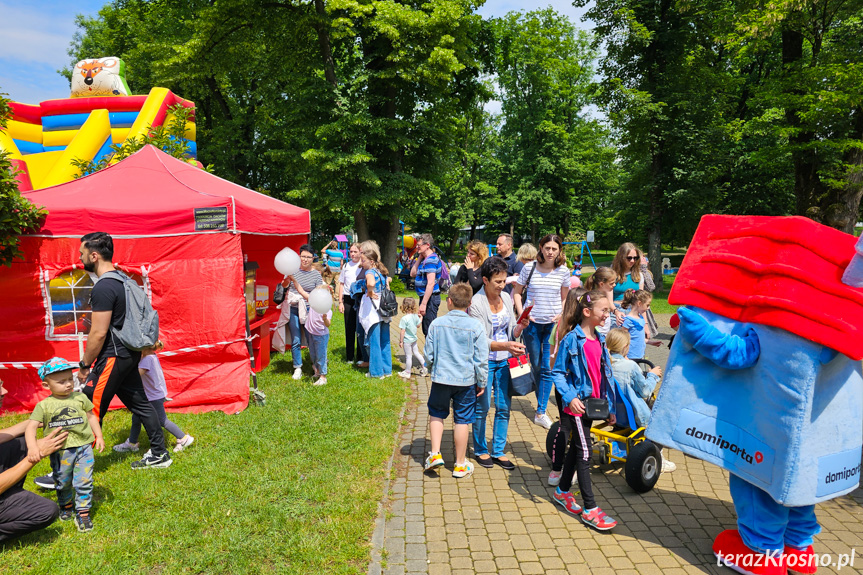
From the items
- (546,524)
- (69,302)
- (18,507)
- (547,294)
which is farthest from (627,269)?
(69,302)

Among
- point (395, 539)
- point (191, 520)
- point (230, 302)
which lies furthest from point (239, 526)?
point (230, 302)

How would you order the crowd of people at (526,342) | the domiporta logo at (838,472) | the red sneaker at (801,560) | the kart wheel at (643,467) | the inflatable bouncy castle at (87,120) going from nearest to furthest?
1. the domiporta logo at (838,472)
2. the red sneaker at (801,560)
3. the crowd of people at (526,342)
4. the kart wheel at (643,467)
5. the inflatable bouncy castle at (87,120)

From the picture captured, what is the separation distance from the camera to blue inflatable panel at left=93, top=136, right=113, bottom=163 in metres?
9.95

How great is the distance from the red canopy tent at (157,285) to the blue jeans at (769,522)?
5400mm

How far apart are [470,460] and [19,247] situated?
228 inches

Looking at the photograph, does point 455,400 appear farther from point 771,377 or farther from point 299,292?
point 299,292

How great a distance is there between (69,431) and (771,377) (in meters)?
4.75

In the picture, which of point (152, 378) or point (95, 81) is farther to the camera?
point (95, 81)

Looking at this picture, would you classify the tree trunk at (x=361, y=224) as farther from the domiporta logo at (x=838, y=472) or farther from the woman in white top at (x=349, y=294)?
the domiporta logo at (x=838, y=472)

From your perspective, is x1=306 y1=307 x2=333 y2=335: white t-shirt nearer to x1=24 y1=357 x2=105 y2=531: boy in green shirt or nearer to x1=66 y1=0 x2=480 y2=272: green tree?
x1=24 y1=357 x2=105 y2=531: boy in green shirt

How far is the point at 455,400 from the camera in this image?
472 centimetres

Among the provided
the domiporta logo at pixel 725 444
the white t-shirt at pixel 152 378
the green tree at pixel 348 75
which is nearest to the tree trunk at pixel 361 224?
the green tree at pixel 348 75

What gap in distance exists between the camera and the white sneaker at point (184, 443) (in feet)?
17.4

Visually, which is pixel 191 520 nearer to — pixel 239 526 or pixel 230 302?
pixel 239 526
